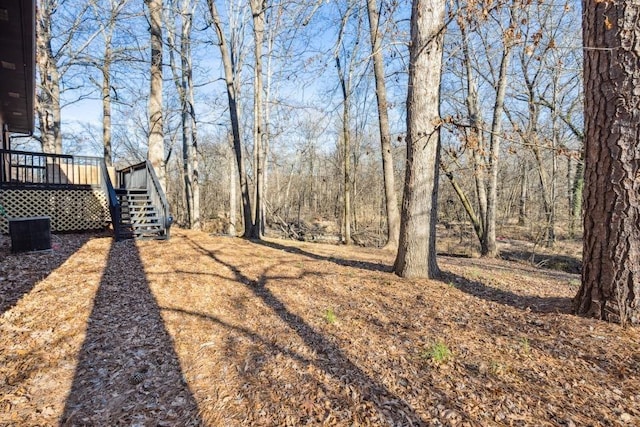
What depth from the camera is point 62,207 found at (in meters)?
9.00

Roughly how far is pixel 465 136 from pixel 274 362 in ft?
12.7

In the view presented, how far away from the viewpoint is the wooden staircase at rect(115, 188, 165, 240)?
844 cm

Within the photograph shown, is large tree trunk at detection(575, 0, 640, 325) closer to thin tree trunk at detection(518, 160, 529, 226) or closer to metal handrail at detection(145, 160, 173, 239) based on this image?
metal handrail at detection(145, 160, 173, 239)

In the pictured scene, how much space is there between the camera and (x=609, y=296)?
10.5ft

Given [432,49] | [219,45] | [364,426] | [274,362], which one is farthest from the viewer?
[219,45]

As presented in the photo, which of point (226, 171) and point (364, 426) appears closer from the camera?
point (364, 426)

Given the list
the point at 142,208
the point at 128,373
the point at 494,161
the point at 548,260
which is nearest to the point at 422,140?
the point at 128,373

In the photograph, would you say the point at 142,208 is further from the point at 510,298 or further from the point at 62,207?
the point at 510,298

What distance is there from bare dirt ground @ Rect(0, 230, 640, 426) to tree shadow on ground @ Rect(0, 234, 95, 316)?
0.04 meters

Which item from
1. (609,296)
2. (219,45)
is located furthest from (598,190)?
(219,45)

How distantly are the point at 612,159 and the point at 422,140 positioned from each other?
7.53 ft

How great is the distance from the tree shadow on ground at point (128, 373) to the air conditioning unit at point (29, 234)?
10.4ft

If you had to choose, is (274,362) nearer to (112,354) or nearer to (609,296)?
(112,354)

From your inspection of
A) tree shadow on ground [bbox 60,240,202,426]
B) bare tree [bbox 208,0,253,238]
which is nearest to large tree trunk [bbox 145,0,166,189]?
bare tree [bbox 208,0,253,238]
